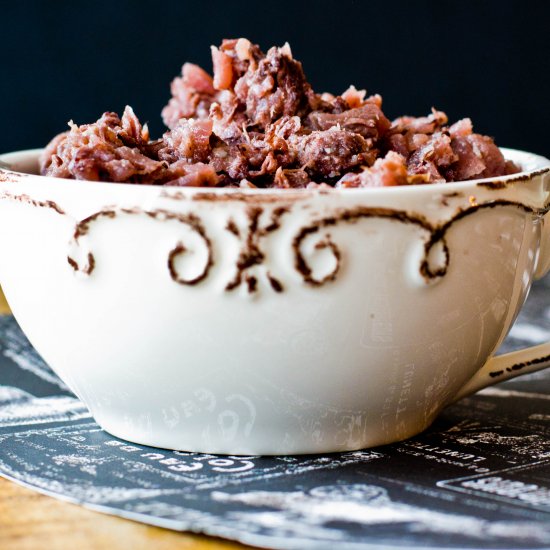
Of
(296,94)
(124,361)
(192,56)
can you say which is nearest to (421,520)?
(124,361)

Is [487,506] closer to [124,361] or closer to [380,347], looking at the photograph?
[380,347]

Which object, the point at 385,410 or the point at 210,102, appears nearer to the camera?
the point at 385,410

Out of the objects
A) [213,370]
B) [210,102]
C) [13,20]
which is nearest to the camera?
[213,370]

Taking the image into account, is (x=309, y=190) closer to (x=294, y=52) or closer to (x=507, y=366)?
(x=507, y=366)

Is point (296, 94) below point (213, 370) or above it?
above

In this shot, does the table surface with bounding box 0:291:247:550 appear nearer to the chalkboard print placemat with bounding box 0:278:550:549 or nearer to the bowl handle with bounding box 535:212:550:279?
the chalkboard print placemat with bounding box 0:278:550:549

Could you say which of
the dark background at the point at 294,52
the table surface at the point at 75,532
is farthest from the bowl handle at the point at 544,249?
the dark background at the point at 294,52

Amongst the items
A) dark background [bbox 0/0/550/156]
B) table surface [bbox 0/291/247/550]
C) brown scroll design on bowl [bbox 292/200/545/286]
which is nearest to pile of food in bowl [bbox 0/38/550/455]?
brown scroll design on bowl [bbox 292/200/545/286]

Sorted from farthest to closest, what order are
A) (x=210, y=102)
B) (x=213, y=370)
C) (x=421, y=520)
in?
1. (x=210, y=102)
2. (x=213, y=370)
3. (x=421, y=520)
